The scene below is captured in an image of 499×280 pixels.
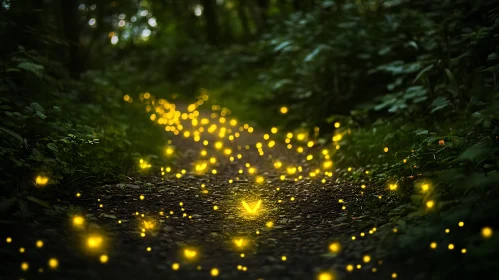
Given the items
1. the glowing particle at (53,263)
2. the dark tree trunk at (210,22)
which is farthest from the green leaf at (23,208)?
the dark tree trunk at (210,22)

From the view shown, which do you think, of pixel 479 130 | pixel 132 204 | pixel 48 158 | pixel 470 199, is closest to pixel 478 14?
pixel 479 130

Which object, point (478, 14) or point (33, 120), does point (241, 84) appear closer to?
point (478, 14)

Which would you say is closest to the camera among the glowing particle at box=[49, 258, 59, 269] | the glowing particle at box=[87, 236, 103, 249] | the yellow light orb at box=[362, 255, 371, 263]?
the glowing particle at box=[49, 258, 59, 269]

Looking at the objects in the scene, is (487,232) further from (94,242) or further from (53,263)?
(53,263)

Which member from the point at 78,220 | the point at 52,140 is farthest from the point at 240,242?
the point at 52,140

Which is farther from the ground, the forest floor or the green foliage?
the green foliage

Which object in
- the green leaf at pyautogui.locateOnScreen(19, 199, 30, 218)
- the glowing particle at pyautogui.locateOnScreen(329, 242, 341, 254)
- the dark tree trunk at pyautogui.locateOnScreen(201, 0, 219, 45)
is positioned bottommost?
the glowing particle at pyautogui.locateOnScreen(329, 242, 341, 254)

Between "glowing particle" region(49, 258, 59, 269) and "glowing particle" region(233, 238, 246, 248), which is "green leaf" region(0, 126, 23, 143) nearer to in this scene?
"glowing particle" region(49, 258, 59, 269)

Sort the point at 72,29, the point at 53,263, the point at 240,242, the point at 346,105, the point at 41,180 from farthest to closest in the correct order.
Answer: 1. the point at 72,29
2. the point at 346,105
3. the point at 41,180
4. the point at 240,242
5. the point at 53,263

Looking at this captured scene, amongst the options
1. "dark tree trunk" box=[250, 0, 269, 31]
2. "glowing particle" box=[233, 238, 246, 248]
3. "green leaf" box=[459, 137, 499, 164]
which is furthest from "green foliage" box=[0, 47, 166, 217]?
"dark tree trunk" box=[250, 0, 269, 31]
